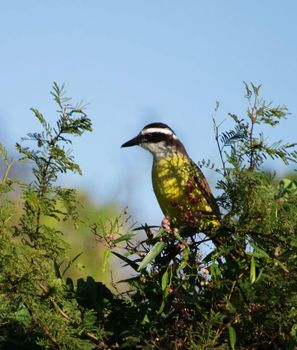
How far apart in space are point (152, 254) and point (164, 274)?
115mm

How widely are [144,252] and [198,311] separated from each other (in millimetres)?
294

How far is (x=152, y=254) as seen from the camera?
2582mm

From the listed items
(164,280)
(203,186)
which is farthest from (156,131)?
(164,280)

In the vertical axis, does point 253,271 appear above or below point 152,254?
below

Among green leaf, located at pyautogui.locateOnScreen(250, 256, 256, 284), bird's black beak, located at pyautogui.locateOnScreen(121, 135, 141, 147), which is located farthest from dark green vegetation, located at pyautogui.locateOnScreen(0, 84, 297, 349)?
bird's black beak, located at pyautogui.locateOnScreen(121, 135, 141, 147)

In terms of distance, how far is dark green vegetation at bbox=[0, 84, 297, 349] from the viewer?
2.33 metres

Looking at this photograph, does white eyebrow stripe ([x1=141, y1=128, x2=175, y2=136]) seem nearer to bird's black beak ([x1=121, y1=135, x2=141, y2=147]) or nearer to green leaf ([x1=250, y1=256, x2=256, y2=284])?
bird's black beak ([x1=121, y1=135, x2=141, y2=147])

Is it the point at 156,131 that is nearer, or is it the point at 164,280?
the point at 164,280

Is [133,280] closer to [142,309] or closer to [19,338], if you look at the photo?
[142,309]

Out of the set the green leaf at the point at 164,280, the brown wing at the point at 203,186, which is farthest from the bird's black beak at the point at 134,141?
the green leaf at the point at 164,280

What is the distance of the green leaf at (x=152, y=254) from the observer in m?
2.56

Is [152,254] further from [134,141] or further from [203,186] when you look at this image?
[134,141]

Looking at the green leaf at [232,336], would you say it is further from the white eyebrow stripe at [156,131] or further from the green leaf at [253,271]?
the white eyebrow stripe at [156,131]

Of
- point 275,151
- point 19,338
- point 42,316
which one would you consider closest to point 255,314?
point 275,151
